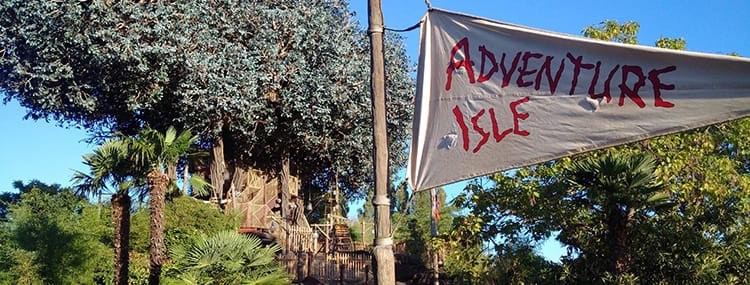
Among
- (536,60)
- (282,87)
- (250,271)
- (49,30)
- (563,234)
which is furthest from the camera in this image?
(282,87)

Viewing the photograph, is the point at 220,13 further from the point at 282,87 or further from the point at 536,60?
the point at 536,60

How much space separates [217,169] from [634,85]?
89.1 ft

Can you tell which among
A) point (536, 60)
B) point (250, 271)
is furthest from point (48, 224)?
point (536, 60)

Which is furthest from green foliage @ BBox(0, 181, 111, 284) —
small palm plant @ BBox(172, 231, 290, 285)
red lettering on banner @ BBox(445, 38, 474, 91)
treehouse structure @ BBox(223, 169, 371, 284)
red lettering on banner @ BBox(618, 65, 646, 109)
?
red lettering on banner @ BBox(618, 65, 646, 109)

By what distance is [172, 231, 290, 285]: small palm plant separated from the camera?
12.8 metres

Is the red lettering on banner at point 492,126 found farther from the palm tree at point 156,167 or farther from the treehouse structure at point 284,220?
the treehouse structure at point 284,220

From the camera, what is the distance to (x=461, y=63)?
4465 mm

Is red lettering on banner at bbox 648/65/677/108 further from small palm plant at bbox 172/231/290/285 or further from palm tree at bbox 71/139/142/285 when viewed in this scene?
palm tree at bbox 71/139/142/285

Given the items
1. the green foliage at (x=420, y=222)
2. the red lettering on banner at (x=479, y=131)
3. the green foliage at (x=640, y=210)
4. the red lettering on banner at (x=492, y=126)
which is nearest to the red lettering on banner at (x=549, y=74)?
the red lettering on banner at (x=492, y=126)

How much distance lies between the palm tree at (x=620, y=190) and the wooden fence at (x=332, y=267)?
1144 centimetres

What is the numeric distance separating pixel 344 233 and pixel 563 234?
18.3 metres

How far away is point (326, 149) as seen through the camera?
2853 cm

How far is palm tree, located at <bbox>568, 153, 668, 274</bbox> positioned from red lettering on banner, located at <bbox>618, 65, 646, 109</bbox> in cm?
857

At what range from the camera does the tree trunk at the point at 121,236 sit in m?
14.4
